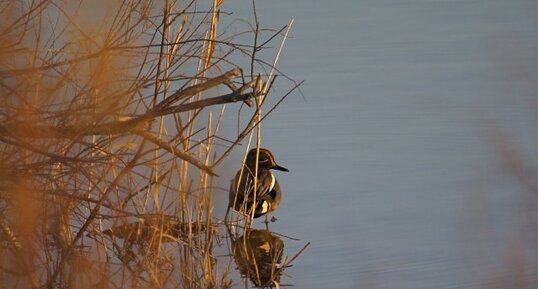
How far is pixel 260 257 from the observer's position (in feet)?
25.7

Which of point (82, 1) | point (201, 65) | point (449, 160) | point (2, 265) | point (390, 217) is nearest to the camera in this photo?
point (2, 265)

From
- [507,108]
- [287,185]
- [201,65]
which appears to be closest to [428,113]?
[507,108]

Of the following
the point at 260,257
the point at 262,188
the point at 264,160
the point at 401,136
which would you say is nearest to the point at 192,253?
the point at 260,257

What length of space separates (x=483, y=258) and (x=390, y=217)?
169 cm

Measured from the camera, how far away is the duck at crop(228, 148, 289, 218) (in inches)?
318

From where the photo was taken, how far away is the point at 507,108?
31.3ft

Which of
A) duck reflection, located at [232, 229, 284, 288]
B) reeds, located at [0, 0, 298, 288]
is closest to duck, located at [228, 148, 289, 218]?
duck reflection, located at [232, 229, 284, 288]

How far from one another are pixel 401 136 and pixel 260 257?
1.92 meters

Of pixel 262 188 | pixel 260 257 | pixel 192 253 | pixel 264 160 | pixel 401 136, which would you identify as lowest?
pixel 192 253

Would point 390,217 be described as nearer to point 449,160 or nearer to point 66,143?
point 449,160

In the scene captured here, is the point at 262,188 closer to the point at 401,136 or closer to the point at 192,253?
the point at 401,136

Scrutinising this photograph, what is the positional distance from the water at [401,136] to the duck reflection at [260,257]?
11cm

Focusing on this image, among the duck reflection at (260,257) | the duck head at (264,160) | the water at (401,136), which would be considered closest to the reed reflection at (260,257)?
the duck reflection at (260,257)

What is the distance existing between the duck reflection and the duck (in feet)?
0.55
